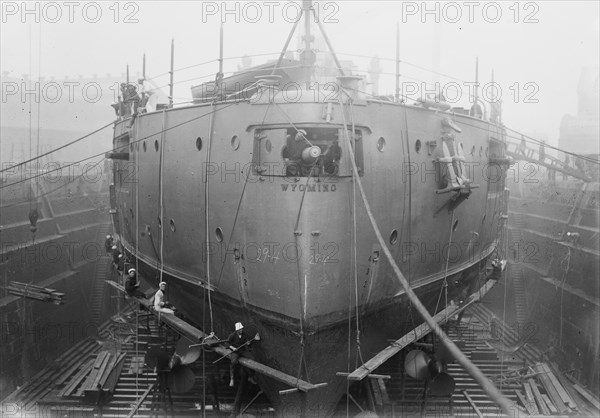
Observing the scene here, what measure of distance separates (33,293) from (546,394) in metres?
10.9

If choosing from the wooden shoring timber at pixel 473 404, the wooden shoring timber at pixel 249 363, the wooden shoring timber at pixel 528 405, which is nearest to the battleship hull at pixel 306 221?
the wooden shoring timber at pixel 249 363

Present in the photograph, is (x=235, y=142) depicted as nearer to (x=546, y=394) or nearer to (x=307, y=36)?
(x=307, y=36)

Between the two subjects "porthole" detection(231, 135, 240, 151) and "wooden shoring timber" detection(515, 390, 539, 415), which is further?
"wooden shoring timber" detection(515, 390, 539, 415)

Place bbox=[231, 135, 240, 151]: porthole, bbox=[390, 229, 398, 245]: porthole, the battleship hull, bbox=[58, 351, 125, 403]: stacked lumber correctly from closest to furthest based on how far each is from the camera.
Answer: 1. the battleship hull
2. bbox=[231, 135, 240, 151]: porthole
3. bbox=[390, 229, 398, 245]: porthole
4. bbox=[58, 351, 125, 403]: stacked lumber

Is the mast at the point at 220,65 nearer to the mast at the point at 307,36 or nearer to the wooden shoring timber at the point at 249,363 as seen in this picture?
the mast at the point at 307,36

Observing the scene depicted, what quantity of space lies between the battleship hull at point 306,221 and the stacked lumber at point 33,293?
9.88 ft

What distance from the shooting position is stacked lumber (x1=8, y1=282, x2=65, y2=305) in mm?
10070

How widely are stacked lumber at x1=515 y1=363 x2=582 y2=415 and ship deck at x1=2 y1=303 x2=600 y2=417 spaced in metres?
0.03

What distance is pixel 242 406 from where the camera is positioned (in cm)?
807

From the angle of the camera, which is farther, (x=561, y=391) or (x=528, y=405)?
(x=561, y=391)

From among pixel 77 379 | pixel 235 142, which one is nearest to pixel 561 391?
pixel 235 142

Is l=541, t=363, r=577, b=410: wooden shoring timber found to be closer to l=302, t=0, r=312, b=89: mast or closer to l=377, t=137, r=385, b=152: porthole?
l=377, t=137, r=385, b=152: porthole

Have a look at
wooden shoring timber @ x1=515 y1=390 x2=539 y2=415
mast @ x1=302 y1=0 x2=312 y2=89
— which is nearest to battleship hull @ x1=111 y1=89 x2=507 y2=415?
mast @ x1=302 y1=0 x2=312 y2=89

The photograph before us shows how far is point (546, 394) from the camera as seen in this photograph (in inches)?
381
